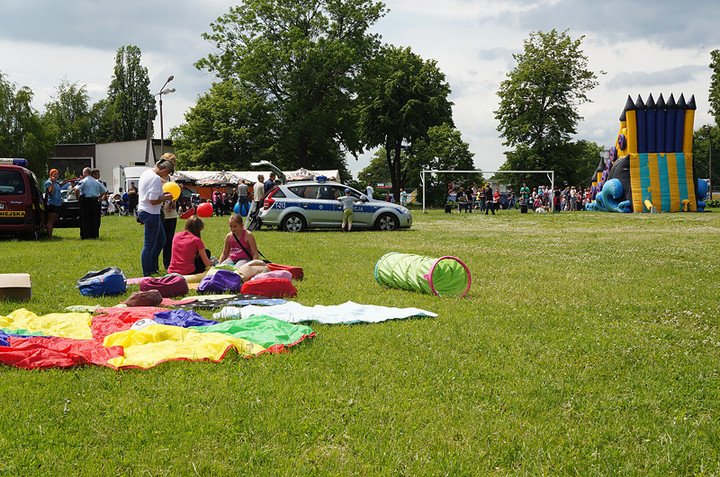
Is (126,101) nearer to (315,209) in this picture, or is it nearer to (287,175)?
(287,175)

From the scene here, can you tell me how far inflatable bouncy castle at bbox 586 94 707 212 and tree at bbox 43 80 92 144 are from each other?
64773 millimetres

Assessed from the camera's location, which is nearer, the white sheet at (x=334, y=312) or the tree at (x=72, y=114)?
the white sheet at (x=334, y=312)

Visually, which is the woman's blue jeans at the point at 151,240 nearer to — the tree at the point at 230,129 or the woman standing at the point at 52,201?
the woman standing at the point at 52,201

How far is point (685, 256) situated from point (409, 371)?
10.3 m

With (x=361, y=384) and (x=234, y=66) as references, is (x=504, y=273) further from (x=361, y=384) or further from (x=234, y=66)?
(x=234, y=66)

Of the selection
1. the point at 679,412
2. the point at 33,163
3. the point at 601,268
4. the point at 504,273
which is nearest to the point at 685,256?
the point at 601,268

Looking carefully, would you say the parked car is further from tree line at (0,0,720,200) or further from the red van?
tree line at (0,0,720,200)

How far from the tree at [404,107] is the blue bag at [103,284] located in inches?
2001

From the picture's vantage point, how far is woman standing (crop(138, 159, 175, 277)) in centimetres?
931

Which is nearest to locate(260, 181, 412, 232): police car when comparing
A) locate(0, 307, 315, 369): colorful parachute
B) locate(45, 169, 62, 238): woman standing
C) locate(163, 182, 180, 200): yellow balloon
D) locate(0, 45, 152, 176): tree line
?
locate(45, 169, 62, 238): woman standing

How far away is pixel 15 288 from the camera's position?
23.7 ft

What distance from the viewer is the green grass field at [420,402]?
10.4 feet

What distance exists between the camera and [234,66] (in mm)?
50875

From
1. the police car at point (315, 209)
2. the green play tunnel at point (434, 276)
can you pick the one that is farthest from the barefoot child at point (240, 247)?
the police car at point (315, 209)
